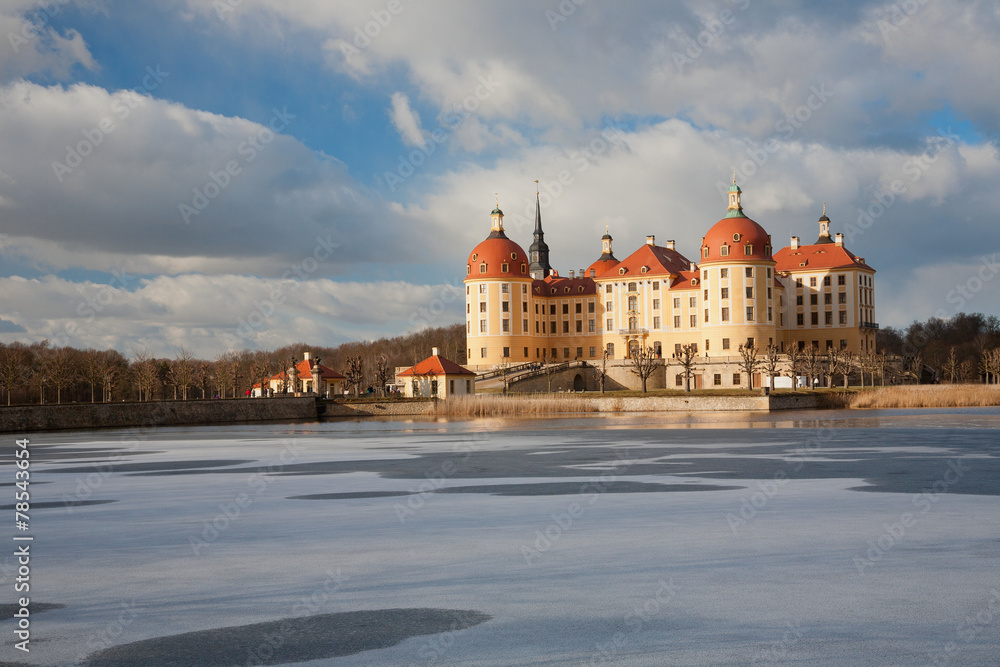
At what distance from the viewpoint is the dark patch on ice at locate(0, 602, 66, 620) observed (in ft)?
24.9

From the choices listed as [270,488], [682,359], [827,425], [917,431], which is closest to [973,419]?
[827,425]

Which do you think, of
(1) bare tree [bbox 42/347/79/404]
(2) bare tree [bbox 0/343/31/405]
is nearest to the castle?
(1) bare tree [bbox 42/347/79/404]

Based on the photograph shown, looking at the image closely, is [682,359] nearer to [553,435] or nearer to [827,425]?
[827,425]

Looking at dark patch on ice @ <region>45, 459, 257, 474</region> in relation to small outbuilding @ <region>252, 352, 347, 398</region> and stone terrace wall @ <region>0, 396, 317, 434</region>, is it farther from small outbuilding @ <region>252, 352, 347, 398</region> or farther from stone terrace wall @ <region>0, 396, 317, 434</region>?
small outbuilding @ <region>252, 352, 347, 398</region>

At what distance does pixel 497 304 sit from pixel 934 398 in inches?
2022

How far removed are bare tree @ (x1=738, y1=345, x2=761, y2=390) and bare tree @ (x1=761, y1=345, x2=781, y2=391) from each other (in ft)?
2.42

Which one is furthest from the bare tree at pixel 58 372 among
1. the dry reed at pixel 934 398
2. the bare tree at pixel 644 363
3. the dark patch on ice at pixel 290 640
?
the dark patch on ice at pixel 290 640

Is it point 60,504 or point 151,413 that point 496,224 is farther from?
point 60,504

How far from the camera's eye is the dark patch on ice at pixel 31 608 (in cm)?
760

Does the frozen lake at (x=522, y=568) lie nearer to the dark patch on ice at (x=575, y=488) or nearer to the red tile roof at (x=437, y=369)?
the dark patch on ice at (x=575, y=488)

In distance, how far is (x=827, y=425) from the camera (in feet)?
124

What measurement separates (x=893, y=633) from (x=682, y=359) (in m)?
82.9

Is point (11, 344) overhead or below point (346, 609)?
overhead

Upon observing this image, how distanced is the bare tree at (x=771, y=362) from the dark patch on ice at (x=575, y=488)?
65149 millimetres
